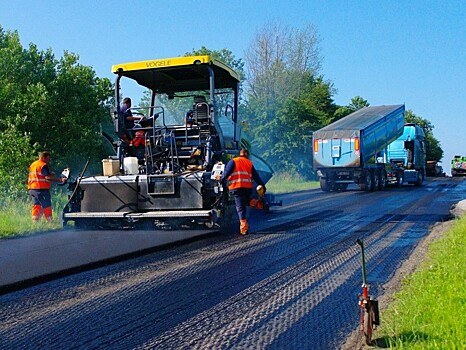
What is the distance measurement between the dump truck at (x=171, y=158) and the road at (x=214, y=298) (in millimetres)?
773

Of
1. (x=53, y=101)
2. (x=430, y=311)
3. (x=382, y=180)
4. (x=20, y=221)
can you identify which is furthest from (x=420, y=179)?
(x=430, y=311)

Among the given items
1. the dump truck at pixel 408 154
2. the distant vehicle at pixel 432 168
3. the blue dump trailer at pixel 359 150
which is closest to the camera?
the blue dump trailer at pixel 359 150

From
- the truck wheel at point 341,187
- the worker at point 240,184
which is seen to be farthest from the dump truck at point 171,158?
the truck wheel at point 341,187

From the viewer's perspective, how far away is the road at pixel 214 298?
4008 millimetres

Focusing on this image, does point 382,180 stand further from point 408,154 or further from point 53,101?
point 53,101

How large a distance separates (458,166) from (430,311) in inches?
1761

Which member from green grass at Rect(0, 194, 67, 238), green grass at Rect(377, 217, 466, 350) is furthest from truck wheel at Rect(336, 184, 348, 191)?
green grass at Rect(377, 217, 466, 350)

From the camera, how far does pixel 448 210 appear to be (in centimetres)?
1317

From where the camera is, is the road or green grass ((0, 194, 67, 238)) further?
green grass ((0, 194, 67, 238))

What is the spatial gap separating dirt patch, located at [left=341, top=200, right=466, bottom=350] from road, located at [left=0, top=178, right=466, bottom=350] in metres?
0.08

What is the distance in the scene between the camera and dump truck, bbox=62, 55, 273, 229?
29.9 ft

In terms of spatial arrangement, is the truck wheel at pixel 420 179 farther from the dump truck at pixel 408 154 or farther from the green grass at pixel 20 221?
the green grass at pixel 20 221

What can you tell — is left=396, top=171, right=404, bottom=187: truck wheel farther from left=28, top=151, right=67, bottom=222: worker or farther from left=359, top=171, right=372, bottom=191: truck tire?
left=28, top=151, right=67, bottom=222: worker

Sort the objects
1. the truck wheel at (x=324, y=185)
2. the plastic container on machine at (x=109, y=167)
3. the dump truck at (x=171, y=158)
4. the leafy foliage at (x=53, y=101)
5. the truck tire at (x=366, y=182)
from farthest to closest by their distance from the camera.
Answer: the truck wheel at (x=324, y=185)
the truck tire at (x=366, y=182)
the leafy foliage at (x=53, y=101)
the plastic container on machine at (x=109, y=167)
the dump truck at (x=171, y=158)
